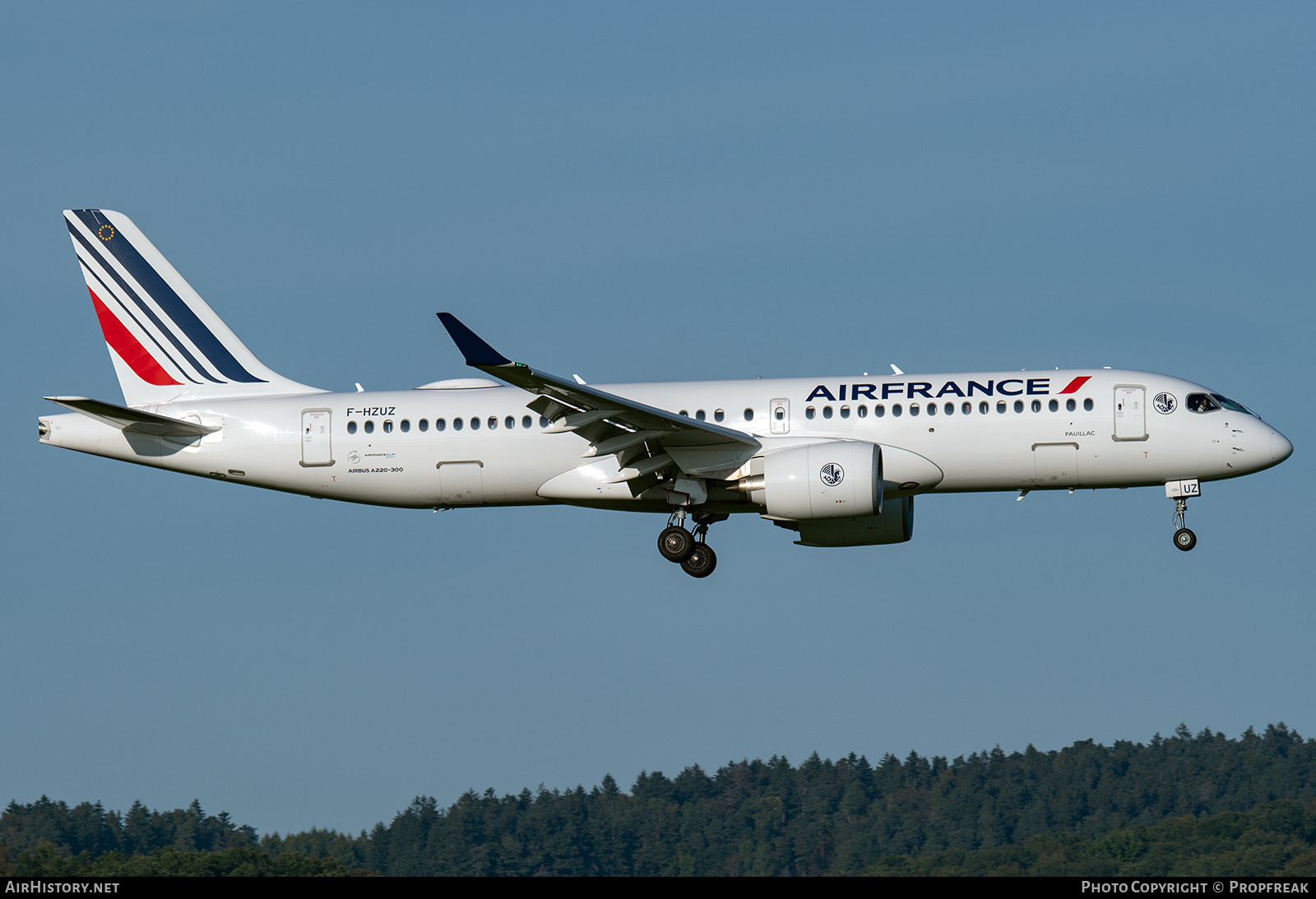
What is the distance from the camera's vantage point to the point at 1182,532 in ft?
139

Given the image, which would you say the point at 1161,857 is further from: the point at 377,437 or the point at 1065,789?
the point at 377,437

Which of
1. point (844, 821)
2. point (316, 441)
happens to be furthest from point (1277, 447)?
point (844, 821)

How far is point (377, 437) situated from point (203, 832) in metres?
109

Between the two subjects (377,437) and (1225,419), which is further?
(377,437)

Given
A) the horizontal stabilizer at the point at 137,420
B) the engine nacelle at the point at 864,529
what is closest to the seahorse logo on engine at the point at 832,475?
the engine nacelle at the point at 864,529

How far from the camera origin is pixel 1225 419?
138 ft

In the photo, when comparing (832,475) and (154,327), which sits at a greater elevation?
(154,327)

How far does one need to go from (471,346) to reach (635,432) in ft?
20.1

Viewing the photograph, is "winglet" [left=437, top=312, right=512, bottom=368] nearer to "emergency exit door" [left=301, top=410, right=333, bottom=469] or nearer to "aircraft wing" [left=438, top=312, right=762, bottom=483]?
"aircraft wing" [left=438, top=312, right=762, bottom=483]

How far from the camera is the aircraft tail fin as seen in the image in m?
48.2

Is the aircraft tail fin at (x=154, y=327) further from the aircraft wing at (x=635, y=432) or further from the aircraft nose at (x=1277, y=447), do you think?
the aircraft nose at (x=1277, y=447)

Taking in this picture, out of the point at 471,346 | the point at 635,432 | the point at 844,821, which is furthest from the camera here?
the point at 844,821

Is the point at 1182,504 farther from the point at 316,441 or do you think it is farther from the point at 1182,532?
the point at 316,441
